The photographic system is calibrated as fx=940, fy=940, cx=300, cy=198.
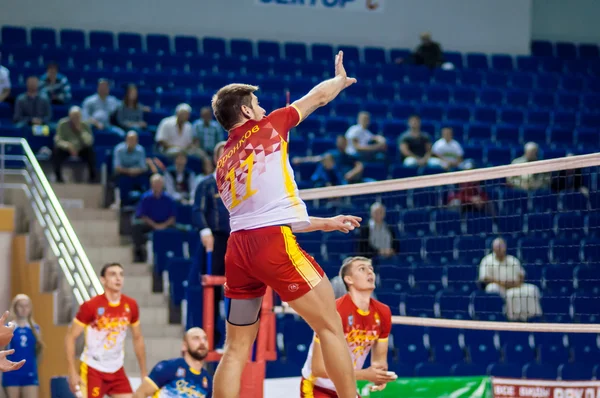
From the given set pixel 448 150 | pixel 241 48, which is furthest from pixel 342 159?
pixel 241 48

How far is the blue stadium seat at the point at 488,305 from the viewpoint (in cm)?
1224

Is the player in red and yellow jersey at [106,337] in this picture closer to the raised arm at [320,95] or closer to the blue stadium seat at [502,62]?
the raised arm at [320,95]

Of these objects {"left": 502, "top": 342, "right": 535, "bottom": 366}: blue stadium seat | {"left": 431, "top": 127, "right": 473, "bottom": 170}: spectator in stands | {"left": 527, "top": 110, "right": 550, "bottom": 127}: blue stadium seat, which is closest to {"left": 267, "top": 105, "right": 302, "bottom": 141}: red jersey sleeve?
{"left": 502, "top": 342, "right": 535, "bottom": 366}: blue stadium seat

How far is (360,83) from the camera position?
61.9ft

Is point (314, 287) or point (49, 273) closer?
point (314, 287)

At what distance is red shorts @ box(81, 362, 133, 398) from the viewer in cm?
895

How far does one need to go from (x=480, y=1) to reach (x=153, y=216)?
40.6ft

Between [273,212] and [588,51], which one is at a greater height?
[588,51]

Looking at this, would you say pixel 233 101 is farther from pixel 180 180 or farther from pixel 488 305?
pixel 180 180

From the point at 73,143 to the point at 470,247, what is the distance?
19.2 ft

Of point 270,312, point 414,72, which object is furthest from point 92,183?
point 414,72

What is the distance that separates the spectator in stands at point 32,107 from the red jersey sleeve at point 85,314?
19.8 ft

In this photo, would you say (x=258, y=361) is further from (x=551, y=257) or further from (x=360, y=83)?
(x=360, y=83)

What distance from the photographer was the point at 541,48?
73.6 ft
